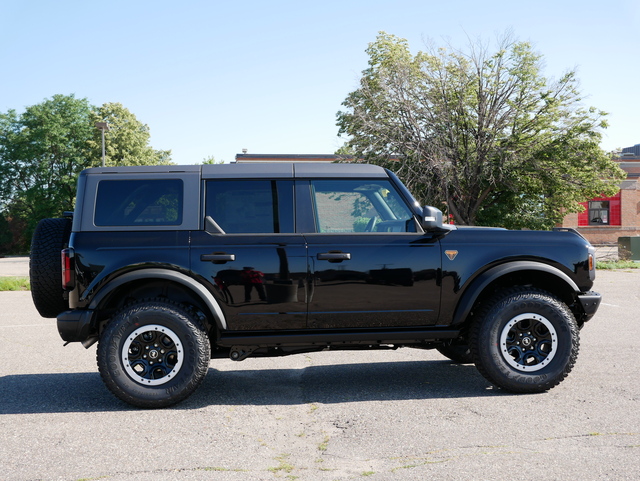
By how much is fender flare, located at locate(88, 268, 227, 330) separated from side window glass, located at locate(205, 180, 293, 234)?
52 centimetres

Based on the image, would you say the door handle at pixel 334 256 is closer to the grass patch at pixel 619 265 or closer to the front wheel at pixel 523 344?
the front wheel at pixel 523 344

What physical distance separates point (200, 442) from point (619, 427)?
2.70 metres

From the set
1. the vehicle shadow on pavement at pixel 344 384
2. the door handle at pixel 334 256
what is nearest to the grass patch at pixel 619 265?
the vehicle shadow on pavement at pixel 344 384

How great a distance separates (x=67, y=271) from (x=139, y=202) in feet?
2.49

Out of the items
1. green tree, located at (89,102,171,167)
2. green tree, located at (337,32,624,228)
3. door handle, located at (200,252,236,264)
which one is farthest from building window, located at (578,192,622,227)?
door handle, located at (200,252,236,264)

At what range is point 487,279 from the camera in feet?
17.7

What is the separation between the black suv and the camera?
5133mm

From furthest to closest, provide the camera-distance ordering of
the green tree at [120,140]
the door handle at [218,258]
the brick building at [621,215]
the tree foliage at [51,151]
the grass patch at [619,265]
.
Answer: the tree foliage at [51,151]
the green tree at [120,140]
the brick building at [621,215]
the grass patch at [619,265]
the door handle at [218,258]

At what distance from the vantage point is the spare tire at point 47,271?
5281 millimetres

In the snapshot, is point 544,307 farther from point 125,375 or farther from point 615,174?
point 615,174

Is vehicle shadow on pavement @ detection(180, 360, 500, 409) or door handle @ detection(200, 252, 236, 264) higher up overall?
door handle @ detection(200, 252, 236, 264)

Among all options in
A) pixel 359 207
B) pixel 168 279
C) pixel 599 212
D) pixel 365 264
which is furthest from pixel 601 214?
pixel 168 279

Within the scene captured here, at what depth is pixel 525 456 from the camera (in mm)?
3830

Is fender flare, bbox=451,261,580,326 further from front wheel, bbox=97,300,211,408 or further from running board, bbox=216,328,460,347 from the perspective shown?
front wheel, bbox=97,300,211,408
